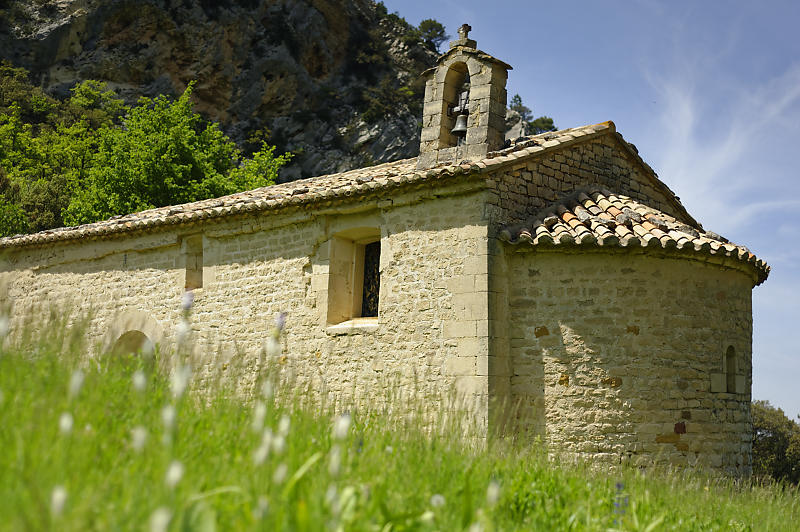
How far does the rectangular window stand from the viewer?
418 inches

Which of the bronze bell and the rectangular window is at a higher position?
the bronze bell

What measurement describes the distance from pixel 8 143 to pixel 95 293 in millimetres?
19776

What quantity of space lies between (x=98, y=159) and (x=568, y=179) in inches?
745

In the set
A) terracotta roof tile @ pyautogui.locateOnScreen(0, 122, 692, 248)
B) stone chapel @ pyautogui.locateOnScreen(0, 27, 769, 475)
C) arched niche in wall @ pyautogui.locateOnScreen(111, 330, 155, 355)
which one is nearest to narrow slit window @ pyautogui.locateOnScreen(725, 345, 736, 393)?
stone chapel @ pyautogui.locateOnScreen(0, 27, 769, 475)

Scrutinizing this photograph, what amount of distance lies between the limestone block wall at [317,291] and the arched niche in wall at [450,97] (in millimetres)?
1905

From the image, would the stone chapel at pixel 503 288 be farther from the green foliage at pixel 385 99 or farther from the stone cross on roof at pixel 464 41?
the green foliage at pixel 385 99

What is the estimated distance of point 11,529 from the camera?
2.55 metres

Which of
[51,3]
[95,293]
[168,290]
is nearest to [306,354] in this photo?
[168,290]

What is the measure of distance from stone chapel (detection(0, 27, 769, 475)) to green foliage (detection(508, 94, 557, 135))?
3578 cm

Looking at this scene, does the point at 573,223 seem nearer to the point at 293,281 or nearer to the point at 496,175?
the point at 496,175

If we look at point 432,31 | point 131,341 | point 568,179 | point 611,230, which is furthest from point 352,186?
point 432,31

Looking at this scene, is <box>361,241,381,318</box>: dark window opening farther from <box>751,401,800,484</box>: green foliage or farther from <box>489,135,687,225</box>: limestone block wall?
<box>751,401,800,484</box>: green foliage

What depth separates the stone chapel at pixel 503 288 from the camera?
8938mm

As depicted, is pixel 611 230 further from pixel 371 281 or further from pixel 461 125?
pixel 371 281
